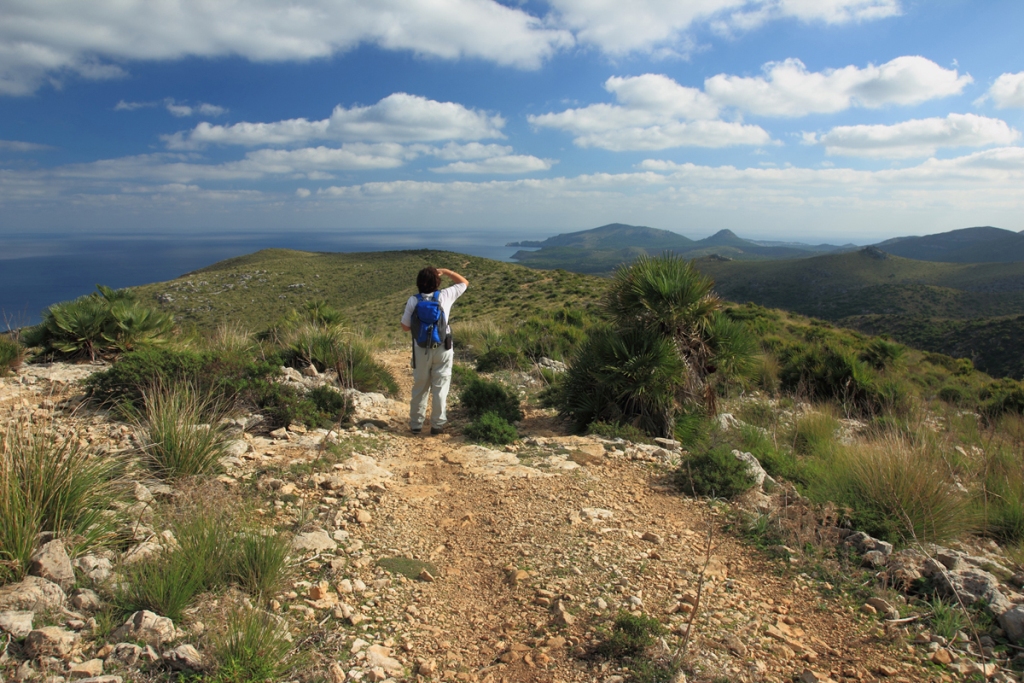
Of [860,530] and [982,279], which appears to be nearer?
[860,530]

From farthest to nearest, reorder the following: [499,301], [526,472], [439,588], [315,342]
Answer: [499,301], [315,342], [526,472], [439,588]

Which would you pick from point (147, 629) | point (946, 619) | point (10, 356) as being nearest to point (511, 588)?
point (147, 629)

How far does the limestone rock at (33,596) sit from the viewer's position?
91.7 inches

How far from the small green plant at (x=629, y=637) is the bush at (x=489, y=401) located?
4.20 meters

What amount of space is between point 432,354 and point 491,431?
114cm

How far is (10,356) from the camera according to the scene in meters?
7.84

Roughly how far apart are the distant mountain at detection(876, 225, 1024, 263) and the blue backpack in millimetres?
148786

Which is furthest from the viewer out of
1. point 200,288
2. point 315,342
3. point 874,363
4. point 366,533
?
point 200,288

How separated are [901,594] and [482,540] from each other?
262cm

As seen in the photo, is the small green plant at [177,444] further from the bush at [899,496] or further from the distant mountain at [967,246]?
the distant mountain at [967,246]

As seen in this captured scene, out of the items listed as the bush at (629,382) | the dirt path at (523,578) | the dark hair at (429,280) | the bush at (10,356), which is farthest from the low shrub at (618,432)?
the bush at (10,356)

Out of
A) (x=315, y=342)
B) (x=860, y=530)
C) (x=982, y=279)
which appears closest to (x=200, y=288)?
(x=315, y=342)

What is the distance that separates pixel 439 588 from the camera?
10.4ft

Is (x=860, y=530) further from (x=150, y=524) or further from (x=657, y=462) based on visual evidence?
(x=150, y=524)
